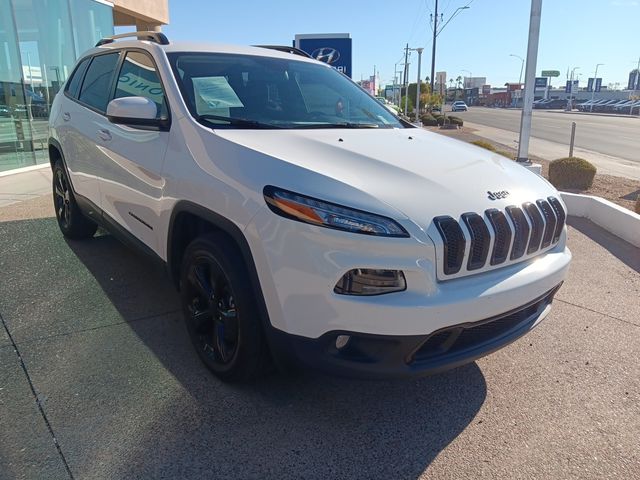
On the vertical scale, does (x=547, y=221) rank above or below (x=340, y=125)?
below

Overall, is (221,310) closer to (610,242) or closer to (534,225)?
(534,225)

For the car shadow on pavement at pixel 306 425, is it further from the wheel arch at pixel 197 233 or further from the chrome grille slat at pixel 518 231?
the chrome grille slat at pixel 518 231

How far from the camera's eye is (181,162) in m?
2.90

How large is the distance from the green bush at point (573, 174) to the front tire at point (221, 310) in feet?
27.1

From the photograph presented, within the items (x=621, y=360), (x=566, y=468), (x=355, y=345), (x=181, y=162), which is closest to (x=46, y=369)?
(x=181, y=162)

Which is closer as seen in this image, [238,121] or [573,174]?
[238,121]

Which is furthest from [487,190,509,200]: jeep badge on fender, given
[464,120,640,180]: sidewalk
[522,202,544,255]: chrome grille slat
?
[464,120,640,180]: sidewalk

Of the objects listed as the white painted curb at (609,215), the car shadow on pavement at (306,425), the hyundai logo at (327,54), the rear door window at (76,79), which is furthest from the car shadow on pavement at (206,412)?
the hyundai logo at (327,54)

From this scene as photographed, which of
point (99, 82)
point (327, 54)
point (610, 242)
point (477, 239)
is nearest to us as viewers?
point (477, 239)

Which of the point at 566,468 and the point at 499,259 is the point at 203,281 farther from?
the point at 566,468

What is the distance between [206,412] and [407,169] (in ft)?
5.05

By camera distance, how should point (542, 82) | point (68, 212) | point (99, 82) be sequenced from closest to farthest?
point (99, 82) < point (68, 212) < point (542, 82)

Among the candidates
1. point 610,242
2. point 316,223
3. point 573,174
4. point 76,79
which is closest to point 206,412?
point 316,223

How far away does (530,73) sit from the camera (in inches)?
370
